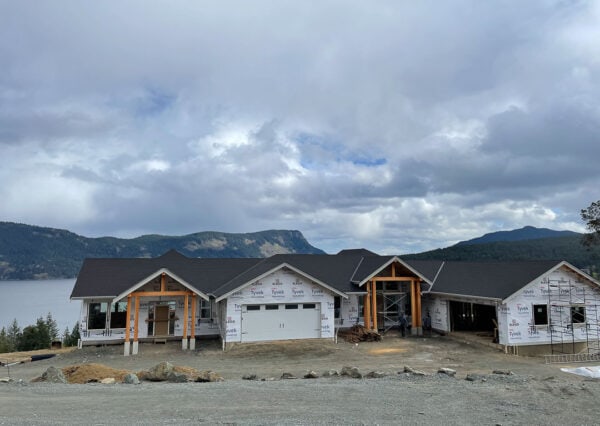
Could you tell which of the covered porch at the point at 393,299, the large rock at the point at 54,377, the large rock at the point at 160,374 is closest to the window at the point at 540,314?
the covered porch at the point at 393,299

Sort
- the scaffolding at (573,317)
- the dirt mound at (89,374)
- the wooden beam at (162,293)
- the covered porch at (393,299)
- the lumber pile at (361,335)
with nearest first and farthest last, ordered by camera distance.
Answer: the dirt mound at (89,374) < the wooden beam at (162,293) < the scaffolding at (573,317) < the lumber pile at (361,335) < the covered porch at (393,299)

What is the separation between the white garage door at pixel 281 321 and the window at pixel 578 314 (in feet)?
44.9

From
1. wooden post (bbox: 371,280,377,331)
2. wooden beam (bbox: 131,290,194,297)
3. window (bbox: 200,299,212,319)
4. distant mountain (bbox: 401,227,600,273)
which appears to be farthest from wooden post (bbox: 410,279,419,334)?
distant mountain (bbox: 401,227,600,273)

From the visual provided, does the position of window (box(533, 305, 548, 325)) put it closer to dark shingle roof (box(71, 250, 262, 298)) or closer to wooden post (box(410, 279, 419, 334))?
wooden post (box(410, 279, 419, 334))

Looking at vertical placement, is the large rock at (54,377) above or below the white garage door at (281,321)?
below

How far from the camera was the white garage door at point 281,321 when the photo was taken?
76.9 ft

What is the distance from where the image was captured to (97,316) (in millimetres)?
23953

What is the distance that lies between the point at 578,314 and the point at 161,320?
22.8m

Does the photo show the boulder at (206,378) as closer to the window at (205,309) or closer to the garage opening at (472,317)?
the window at (205,309)

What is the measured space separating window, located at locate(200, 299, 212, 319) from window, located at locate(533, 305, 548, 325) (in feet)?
58.7

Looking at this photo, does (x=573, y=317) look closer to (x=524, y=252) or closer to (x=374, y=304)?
(x=374, y=304)

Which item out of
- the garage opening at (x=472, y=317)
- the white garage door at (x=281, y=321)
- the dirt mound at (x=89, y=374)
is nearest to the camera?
the dirt mound at (x=89, y=374)

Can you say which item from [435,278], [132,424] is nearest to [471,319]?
[435,278]

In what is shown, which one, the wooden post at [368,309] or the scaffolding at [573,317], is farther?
the wooden post at [368,309]
